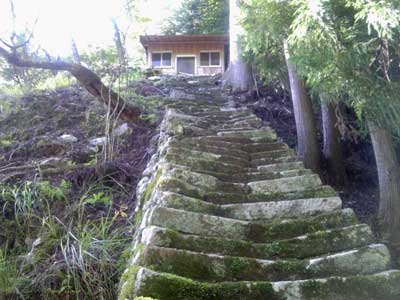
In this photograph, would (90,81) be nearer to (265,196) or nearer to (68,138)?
(68,138)

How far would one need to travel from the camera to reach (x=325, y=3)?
3.41 m

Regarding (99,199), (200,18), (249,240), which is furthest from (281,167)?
(200,18)

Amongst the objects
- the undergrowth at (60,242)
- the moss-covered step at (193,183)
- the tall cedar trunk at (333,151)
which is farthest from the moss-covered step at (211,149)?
the tall cedar trunk at (333,151)

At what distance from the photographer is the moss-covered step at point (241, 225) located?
89.1 inches

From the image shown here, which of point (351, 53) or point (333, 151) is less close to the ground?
point (351, 53)

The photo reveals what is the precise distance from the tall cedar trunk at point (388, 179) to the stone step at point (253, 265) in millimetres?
2823

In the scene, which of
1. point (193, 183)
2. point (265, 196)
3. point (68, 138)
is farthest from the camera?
A: point (68, 138)

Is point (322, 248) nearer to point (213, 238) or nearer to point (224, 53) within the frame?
point (213, 238)

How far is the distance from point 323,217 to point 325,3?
6.49ft

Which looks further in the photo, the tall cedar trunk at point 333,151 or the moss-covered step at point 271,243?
the tall cedar trunk at point 333,151

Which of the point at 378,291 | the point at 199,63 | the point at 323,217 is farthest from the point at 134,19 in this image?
the point at 199,63

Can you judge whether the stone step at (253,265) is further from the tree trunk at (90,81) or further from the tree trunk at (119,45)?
the tree trunk at (119,45)

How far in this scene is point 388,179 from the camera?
4637mm

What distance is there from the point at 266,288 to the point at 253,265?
198 millimetres
